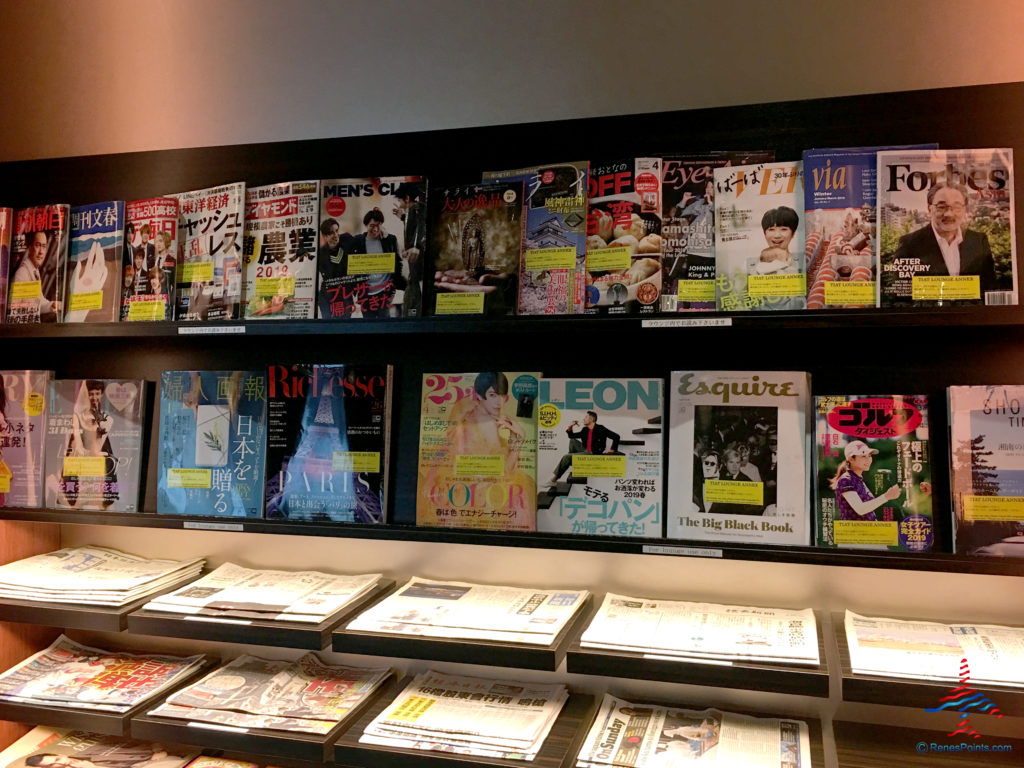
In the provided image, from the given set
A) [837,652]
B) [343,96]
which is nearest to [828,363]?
[837,652]

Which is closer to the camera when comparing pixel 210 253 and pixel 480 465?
pixel 480 465

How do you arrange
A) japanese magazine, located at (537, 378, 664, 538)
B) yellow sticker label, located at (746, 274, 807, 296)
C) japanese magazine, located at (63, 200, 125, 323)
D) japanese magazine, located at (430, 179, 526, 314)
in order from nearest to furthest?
yellow sticker label, located at (746, 274, 807, 296), japanese magazine, located at (537, 378, 664, 538), japanese magazine, located at (430, 179, 526, 314), japanese magazine, located at (63, 200, 125, 323)

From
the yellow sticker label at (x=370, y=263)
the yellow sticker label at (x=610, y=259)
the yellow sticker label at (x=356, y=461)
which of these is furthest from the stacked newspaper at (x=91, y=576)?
the yellow sticker label at (x=610, y=259)

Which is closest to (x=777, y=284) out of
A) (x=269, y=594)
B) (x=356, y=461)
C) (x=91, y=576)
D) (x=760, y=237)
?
(x=760, y=237)

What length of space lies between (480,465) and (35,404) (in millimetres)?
1387

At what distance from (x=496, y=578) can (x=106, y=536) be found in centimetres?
127

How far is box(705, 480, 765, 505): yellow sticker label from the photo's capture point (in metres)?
1.73

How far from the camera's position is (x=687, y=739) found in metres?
1.66

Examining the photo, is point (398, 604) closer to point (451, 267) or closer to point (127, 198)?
point (451, 267)

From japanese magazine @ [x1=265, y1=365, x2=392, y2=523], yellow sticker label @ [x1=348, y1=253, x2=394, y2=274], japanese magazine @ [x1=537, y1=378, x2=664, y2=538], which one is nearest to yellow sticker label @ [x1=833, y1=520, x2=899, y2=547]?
japanese magazine @ [x1=537, y1=378, x2=664, y2=538]

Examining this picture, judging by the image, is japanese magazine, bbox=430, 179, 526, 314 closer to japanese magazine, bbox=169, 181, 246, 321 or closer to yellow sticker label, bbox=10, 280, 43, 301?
japanese magazine, bbox=169, 181, 246, 321

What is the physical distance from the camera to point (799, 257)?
1.72 meters

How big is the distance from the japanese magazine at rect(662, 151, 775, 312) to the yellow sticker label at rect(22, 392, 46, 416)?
1831 millimetres

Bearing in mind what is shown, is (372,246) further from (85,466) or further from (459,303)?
(85,466)
